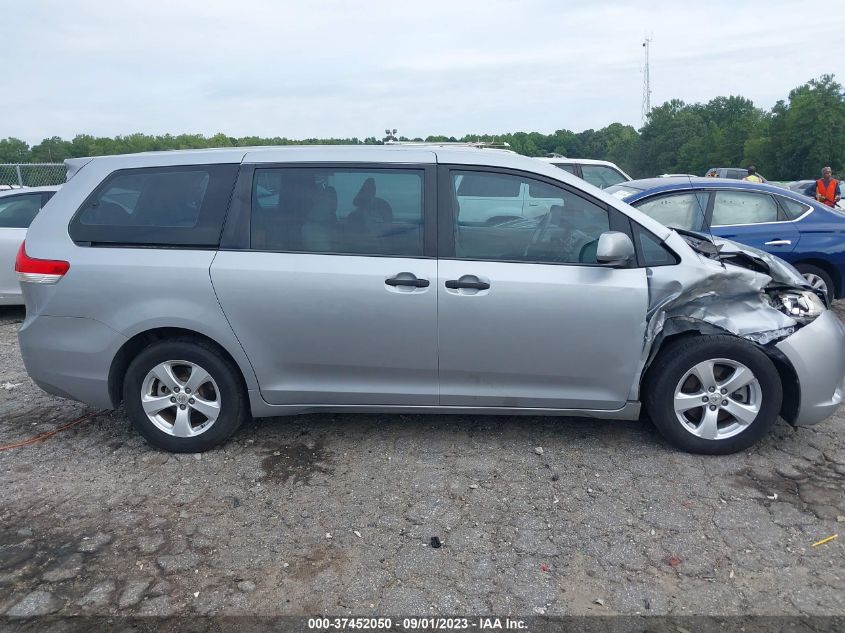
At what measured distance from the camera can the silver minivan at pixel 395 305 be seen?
3.92 meters

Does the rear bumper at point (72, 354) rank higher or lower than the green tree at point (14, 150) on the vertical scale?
lower

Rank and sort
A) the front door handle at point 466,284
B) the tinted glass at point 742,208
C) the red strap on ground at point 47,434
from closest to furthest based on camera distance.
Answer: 1. the front door handle at point 466,284
2. the red strap on ground at point 47,434
3. the tinted glass at point 742,208

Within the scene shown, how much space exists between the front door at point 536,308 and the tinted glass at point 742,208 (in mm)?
3899

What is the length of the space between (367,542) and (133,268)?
213 cm

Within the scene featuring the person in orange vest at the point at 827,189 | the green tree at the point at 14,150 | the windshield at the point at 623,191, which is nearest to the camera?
the windshield at the point at 623,191

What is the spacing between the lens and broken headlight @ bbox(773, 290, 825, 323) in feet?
13.3

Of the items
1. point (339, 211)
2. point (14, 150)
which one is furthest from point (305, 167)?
point (14, 150)

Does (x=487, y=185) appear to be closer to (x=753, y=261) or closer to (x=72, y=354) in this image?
(x=753, y=261)

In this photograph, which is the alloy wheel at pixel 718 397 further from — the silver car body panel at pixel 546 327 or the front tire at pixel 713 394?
the silver car body panel at pixel 546 327

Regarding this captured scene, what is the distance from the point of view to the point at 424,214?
158 inches

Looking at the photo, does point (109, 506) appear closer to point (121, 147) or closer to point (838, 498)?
point (838, 498)

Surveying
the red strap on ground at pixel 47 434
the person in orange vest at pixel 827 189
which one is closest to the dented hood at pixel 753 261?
the red strap on ground at pixel 47 434

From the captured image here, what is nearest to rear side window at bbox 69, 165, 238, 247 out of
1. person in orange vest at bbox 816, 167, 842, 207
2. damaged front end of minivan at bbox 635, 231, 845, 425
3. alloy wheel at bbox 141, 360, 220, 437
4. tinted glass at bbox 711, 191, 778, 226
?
alloy wheel at bbox 141, 360, 220, 437

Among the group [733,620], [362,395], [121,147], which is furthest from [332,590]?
[121,147]
